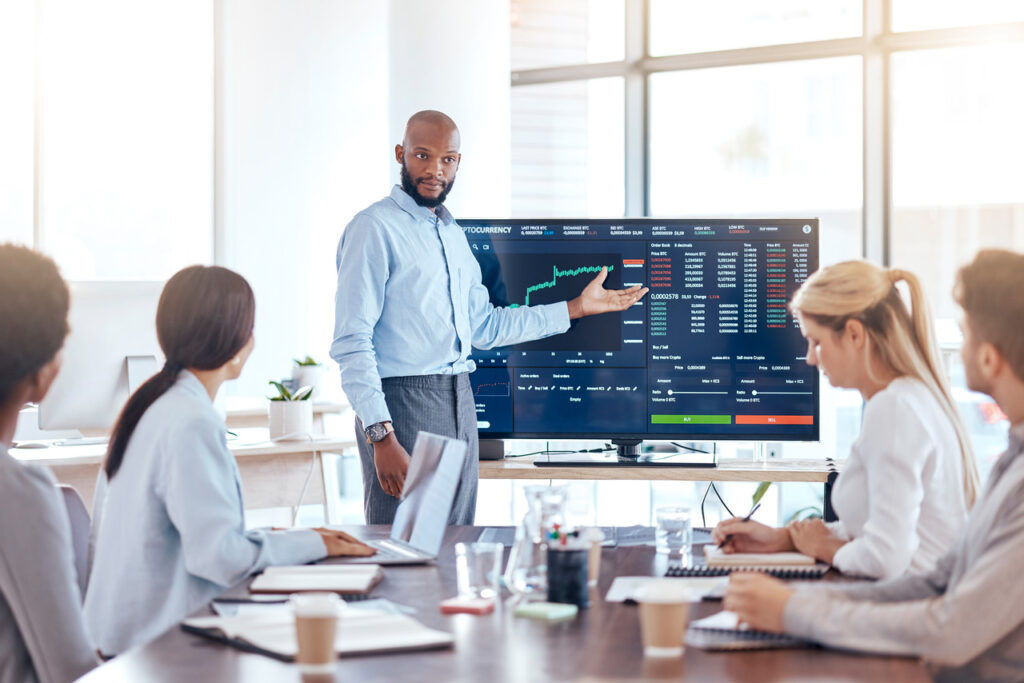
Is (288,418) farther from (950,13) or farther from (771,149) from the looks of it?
(950,13)

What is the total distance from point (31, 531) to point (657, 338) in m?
2.31

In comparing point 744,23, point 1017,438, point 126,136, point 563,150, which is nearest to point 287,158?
point 126,136

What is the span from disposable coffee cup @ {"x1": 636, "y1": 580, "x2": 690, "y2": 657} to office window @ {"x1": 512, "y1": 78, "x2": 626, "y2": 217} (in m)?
4.47

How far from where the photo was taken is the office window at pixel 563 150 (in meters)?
5.77

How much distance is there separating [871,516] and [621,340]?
1.66 metres

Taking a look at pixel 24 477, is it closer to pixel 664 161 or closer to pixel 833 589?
pixel 833 589

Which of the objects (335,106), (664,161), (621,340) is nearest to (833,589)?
(621,340)

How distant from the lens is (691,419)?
11.4 feet

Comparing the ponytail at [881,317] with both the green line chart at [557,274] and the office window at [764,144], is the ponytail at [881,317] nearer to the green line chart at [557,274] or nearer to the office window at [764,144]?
the green line chart at [557,274]

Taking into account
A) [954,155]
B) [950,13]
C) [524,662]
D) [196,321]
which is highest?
[950,13]

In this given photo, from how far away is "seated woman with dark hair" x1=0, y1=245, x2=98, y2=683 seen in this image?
146 cm

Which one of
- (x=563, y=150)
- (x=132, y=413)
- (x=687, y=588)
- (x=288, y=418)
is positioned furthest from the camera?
(x=563, y=150)

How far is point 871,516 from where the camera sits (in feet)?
6.11

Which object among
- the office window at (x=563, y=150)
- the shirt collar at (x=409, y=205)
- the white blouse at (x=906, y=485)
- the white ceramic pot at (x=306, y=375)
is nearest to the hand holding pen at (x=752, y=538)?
the white blouse at (x=906, y=485)
